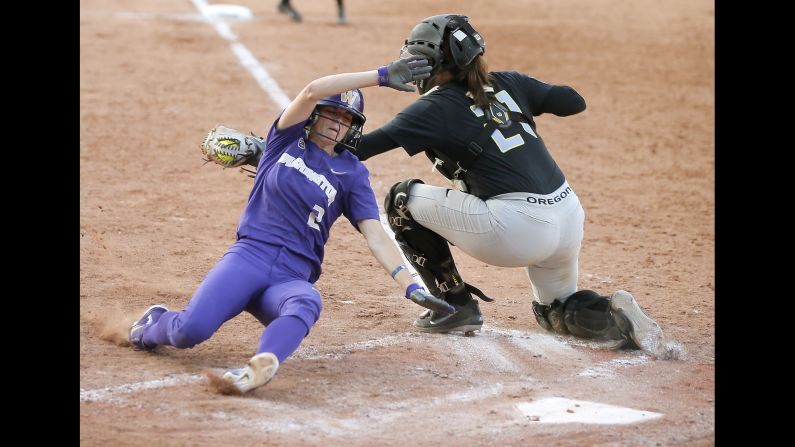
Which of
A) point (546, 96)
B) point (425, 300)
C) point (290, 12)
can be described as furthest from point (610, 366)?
point (290, 12)

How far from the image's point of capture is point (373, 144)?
541cm

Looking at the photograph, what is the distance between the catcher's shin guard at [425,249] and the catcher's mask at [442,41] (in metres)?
0.67

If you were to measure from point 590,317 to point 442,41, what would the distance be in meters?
1.63

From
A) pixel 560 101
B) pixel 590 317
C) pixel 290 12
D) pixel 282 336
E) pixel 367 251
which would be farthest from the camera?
pixel 290 12

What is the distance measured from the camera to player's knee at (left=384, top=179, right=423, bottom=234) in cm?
580

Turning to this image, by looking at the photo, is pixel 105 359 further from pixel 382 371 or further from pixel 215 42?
pixel 215 42

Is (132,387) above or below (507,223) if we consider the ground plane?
below

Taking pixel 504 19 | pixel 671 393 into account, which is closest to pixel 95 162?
pixel 671 393

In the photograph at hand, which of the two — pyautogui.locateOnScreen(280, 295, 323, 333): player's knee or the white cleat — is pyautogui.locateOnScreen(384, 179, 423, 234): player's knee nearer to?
pyautogui.locateOnScreen(280, 295, 323, 333): player's knee

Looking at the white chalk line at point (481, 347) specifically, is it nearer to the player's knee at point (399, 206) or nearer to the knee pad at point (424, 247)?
the knee pad at point (424, 247)

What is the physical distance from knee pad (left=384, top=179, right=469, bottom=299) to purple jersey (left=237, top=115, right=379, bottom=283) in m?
0.57

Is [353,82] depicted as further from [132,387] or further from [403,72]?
[132,387]

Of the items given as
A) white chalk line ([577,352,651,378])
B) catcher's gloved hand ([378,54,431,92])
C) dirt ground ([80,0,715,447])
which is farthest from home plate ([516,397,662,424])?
catcher's gloved hand ([378,54,431,92])

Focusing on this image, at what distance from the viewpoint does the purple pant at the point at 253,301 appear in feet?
15.8
